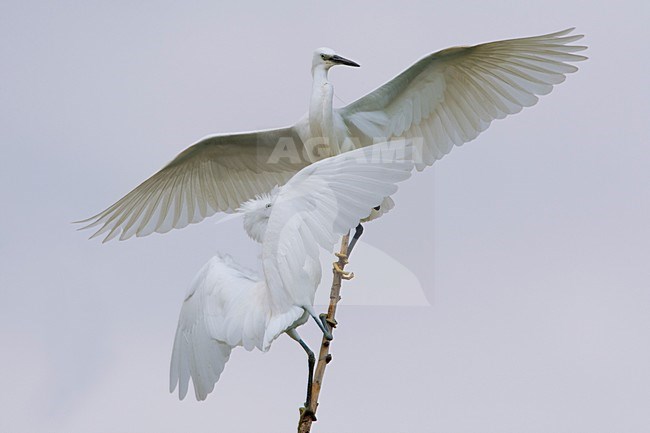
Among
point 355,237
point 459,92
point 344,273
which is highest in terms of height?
point 459,92

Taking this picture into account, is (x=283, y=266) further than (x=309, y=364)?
No

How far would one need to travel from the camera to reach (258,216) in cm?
824

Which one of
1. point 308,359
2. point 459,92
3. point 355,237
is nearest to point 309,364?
point 308,359

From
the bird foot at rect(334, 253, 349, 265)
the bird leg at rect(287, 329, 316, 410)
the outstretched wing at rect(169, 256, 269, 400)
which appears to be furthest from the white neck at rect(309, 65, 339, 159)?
the bird leg at rect(287, 329, 316, 410)

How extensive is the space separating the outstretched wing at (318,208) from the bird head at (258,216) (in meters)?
0.17

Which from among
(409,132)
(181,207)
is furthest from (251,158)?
(409,132)

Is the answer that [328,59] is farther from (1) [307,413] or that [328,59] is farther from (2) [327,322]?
(1) [307,413]

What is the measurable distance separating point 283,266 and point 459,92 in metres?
3.04

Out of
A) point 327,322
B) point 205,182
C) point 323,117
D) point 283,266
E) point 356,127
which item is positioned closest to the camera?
point 283,266

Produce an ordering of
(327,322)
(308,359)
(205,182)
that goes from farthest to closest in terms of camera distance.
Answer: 1. (205,182)
2. (327,322)
3. (308,359)

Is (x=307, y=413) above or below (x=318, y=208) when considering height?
below

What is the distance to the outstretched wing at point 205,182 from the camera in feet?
34.3

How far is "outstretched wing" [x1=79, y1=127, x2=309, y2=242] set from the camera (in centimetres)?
1046

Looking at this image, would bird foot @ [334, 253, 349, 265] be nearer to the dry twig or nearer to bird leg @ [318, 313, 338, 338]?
the dry twig
